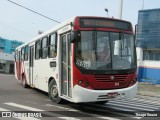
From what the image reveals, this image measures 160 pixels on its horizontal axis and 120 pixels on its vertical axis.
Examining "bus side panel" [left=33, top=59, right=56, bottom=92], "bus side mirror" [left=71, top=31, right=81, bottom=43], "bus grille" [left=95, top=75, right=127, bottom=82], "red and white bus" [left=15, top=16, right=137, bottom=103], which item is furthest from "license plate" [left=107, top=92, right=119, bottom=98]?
"bus side panel" [left=33, top=59, right=56, bottom=92]

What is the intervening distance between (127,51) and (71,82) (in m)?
2.29

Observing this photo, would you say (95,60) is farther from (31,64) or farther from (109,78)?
(31,64)

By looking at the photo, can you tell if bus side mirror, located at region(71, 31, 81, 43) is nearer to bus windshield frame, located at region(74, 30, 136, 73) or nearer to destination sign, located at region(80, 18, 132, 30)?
bus windshield frame, located at region(74, 30, 136, 73)

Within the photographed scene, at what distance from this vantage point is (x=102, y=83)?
35.2 feet

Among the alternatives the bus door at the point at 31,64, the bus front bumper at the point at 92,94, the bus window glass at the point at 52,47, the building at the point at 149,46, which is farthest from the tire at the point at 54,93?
the building at the point at 149,46

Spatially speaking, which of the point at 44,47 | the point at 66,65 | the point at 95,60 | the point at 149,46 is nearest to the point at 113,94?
the point at 95,60

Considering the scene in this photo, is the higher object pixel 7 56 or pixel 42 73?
pixel 7 56

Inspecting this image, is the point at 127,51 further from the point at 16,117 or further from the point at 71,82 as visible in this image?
the point at 16,117

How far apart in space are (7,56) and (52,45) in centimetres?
5687

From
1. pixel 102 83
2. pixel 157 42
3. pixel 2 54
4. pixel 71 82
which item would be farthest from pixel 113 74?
pixel 2 54

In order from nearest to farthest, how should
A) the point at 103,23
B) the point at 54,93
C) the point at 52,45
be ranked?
the point at 103,23, the point at 54,93, the point at 52,45

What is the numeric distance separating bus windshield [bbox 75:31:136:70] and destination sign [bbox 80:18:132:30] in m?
0.26

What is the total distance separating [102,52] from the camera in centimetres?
1085

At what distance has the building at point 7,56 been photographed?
6800 centimetres
